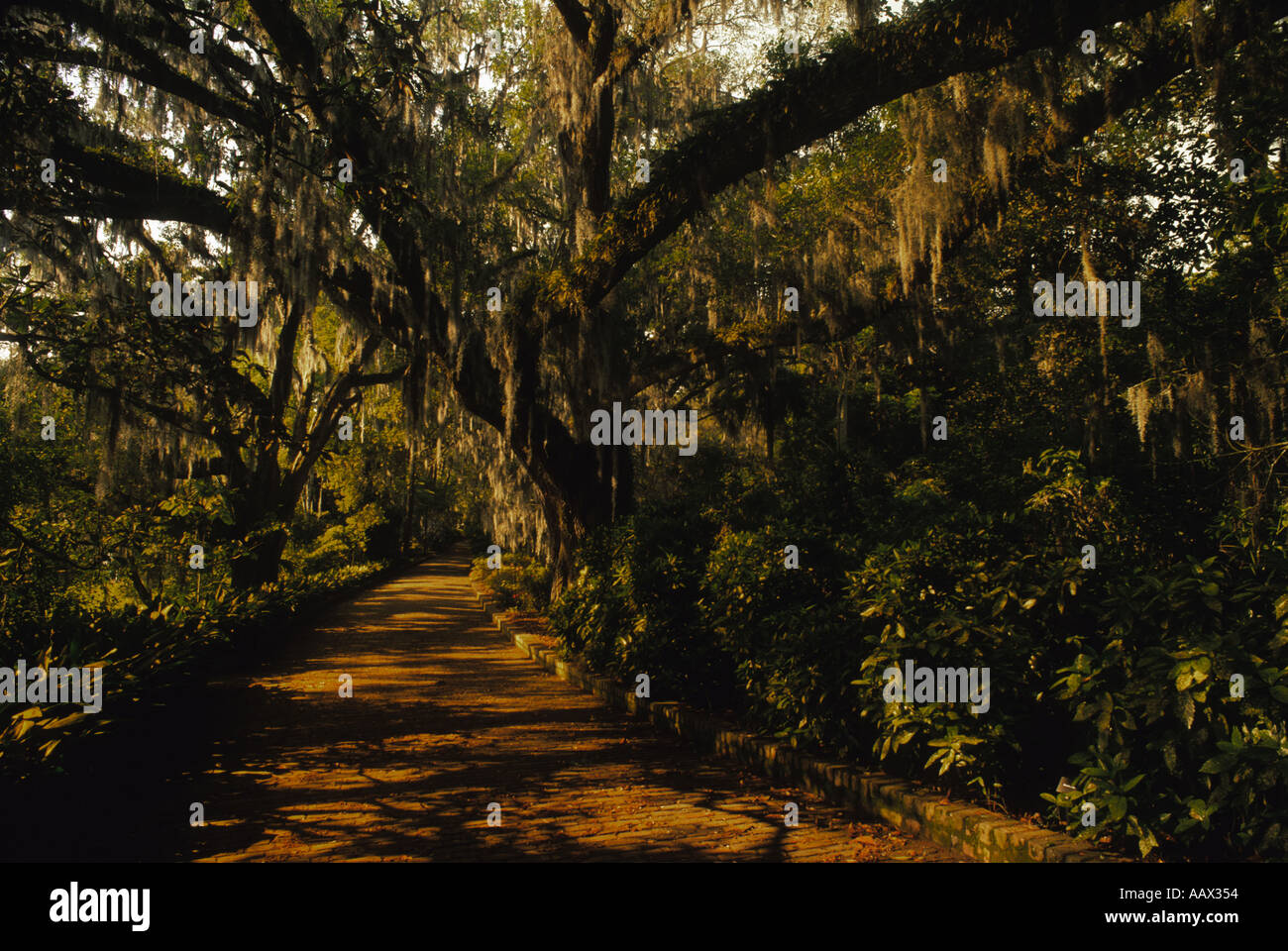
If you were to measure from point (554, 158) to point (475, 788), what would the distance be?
1199 cm

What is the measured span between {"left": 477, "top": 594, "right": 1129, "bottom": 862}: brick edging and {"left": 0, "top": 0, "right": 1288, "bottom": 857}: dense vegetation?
0.21m

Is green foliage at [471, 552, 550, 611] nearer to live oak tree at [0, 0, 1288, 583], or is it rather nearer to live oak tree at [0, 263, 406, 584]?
live oak tree at [0, 0, 1288, 583]

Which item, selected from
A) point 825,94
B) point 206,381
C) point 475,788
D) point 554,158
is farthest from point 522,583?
point 825,94

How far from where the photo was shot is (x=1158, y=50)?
728 cm

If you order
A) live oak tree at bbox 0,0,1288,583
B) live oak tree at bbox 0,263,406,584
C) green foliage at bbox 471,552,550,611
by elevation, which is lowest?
green foliage at bbox 471,552,550,611

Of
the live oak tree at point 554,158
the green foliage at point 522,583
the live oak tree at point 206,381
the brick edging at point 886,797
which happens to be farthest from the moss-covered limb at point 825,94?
the green foliage at point 522,583

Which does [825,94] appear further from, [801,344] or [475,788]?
[475,788]

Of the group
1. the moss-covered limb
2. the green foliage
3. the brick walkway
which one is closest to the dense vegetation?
the moss-covered limb

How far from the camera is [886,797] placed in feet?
15.1

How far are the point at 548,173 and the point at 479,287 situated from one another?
200 inches

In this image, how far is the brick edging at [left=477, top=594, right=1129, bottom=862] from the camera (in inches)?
144

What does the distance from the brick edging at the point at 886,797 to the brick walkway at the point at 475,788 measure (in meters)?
0.11

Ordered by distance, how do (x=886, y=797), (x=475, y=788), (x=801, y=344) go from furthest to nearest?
(x=801, y=344), (x=475, y=788), (x=886, y=797)

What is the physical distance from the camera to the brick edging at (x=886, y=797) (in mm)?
3660
